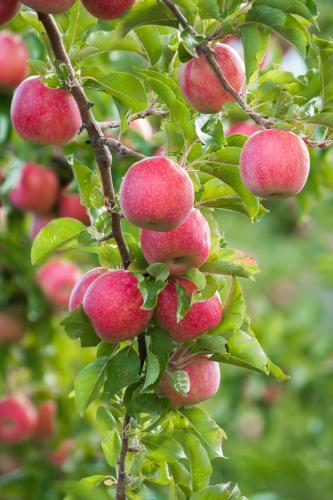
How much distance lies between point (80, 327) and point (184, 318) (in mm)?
138

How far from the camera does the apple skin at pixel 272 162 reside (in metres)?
1.00

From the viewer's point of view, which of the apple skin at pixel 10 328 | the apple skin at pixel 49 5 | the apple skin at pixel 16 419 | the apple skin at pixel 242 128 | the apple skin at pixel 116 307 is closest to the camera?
the apple skin at pixel 49 5

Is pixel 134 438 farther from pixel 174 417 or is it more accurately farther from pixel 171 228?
pixel 171 228

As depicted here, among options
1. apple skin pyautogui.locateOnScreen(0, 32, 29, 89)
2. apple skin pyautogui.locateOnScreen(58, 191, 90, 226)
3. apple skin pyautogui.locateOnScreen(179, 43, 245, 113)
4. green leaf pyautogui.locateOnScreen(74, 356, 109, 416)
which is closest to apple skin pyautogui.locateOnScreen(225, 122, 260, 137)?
apple skin pyautogui.locateOnScreen(58, 191, 90, 226)

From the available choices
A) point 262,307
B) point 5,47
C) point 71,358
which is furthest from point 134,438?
point 262,307

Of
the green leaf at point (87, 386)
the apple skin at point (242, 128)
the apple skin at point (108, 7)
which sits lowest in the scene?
the apple skin at point (242, 128)

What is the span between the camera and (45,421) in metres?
2.62

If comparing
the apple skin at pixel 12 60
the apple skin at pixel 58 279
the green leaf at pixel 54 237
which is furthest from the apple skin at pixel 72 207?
the green leaf at pixel 54 237

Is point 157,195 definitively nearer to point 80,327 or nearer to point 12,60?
point 80,327

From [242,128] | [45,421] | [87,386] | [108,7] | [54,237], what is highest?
[108,7]

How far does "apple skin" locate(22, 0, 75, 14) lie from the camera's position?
0.96 m

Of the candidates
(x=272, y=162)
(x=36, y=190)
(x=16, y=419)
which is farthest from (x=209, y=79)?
(x=16, y=419)

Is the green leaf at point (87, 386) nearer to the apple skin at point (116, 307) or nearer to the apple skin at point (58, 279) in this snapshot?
the apple skin at point (116, 307)

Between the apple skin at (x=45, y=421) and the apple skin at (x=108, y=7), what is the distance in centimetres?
173
